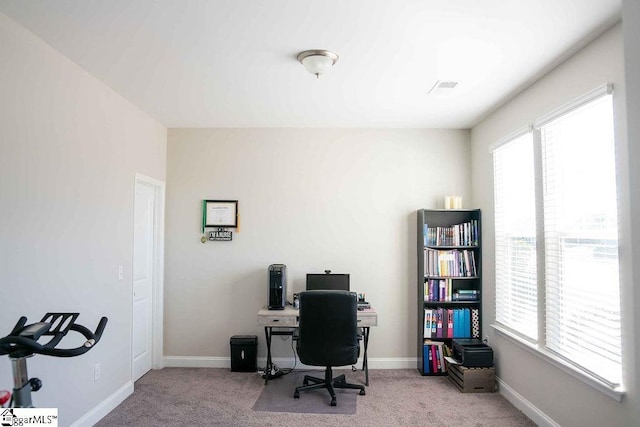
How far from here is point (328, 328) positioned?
327cm

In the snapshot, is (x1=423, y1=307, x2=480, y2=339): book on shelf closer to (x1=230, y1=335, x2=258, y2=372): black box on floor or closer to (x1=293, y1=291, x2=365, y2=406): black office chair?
(x1=293, y1=291, x2=365, y2=406): black office chair

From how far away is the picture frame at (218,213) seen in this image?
4.37 meters

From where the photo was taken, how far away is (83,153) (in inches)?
112

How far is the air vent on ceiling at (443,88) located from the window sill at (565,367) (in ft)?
7.13

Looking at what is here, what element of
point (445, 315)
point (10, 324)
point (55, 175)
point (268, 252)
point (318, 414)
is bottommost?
point (318, 414)

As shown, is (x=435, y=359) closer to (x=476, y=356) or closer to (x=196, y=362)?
(x=476, y=356)

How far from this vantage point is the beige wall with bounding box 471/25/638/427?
2.14 meters

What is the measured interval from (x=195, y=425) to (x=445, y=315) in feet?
8.55

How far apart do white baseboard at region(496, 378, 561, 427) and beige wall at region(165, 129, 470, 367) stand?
3.38ft

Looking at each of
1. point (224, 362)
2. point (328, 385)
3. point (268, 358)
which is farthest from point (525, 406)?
point (224, 362)

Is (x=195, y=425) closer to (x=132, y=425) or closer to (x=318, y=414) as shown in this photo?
(x=132, y=425)

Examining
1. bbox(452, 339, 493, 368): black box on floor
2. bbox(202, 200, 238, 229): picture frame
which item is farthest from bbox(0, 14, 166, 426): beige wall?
Answer: bbox(452, 339, 493, 368): black box on floor

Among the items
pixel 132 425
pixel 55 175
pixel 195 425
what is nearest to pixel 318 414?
pixel 195 425

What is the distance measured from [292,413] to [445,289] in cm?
201
